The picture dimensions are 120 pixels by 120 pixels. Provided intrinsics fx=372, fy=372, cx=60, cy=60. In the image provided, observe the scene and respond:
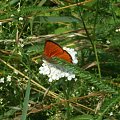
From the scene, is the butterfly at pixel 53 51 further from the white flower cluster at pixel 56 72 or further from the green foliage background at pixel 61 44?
the green foliage background at pixel 61 44

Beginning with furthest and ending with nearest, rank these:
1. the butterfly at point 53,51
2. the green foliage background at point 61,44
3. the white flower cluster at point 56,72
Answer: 1. the green foliage background at point 61,44
2. the white flower cluster at point 56,72
3. the butterfly at point 53,51

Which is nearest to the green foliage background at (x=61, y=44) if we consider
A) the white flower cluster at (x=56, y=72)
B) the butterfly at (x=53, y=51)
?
the white flower cluster at (x=56, y=72)

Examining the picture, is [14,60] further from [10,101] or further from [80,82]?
[80,82]

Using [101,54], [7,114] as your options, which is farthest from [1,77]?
[101,54]

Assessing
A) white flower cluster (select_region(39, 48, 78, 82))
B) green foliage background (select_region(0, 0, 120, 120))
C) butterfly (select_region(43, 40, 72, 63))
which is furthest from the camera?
green foliage background (select_region(0, 0, 120, 120))

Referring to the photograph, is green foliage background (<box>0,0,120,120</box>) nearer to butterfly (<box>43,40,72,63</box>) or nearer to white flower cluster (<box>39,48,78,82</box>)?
white flower cluster (<box>39,48,78,82</box>)

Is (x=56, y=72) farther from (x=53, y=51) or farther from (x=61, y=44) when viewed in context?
(x=61, y=44)

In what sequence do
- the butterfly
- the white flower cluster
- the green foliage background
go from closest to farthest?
1. the butterfly
2. the white flower cluster
3. the green foliage background

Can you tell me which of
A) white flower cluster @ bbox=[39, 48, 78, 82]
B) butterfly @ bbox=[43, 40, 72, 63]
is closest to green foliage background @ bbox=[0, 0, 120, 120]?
white flower cluster @ bbox=[39, 48, 78, 82]

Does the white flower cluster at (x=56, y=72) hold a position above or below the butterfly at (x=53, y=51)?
below
